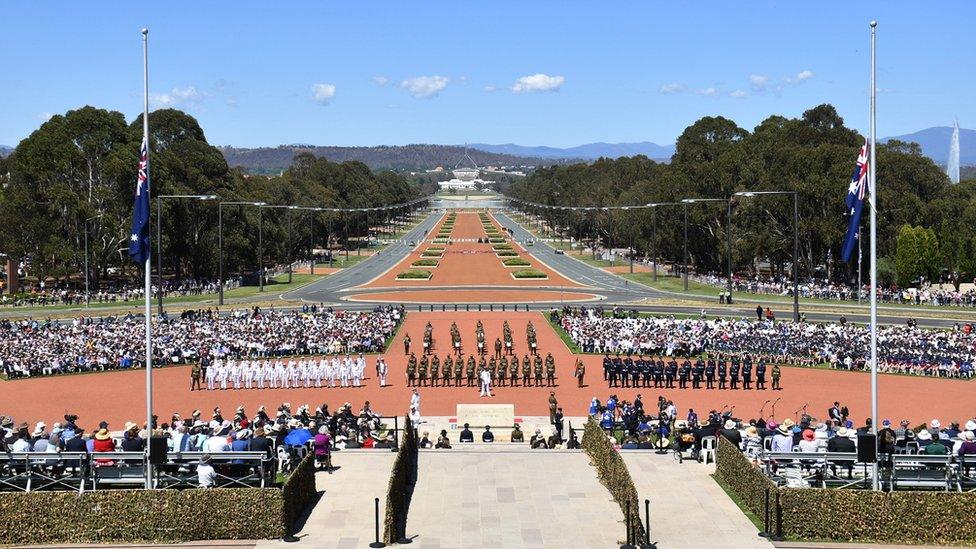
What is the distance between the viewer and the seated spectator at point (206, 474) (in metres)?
22.0

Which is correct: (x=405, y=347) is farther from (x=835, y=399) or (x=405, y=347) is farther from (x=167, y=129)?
(x=167, y=129)

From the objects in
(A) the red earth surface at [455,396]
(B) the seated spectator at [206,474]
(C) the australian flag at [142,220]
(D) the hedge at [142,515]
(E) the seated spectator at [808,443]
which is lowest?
(A) the red earth surface at [455,396]

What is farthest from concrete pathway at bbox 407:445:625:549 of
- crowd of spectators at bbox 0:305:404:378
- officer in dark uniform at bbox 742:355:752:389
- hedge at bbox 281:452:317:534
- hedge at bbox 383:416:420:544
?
crowd of spectators at bbox 0:305:404:378

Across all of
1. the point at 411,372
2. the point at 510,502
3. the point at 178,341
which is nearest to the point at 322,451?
the point at 510,502

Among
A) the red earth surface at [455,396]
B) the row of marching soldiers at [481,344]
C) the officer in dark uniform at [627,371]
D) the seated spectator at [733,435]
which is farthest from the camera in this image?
the row of marching soldiers at [481,344]

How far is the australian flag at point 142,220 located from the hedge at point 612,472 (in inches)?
437

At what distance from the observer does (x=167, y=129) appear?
328 ft

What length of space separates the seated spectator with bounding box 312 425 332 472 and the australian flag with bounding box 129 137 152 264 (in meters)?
5.88

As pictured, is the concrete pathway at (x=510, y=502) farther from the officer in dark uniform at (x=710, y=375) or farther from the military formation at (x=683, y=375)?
the officer in dark uniform at (x=710, y=375)

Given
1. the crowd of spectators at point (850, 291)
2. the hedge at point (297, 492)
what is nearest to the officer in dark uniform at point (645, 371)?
the hedge at point (297, 492)

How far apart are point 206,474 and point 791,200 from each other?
2866 inches

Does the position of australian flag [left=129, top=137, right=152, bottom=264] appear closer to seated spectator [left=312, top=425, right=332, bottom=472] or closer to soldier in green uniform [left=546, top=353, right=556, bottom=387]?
seated spectator [left=312, top=425, right=332, bottom=472]

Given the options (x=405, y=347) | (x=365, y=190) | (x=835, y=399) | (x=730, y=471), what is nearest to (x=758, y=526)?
(x=730, y=471)

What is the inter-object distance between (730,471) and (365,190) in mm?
172517
